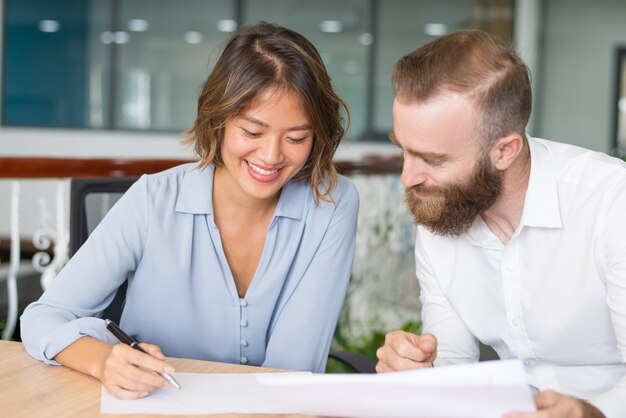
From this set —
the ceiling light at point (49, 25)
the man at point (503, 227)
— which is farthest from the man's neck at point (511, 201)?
the ceiling light at point (49, 25)

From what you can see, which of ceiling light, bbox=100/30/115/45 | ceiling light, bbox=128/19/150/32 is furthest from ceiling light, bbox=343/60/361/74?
ceiling light, bbox=100/30/115/45

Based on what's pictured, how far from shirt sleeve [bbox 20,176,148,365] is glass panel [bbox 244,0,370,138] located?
5.57 m

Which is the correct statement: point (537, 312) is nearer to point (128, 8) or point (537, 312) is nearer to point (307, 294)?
point (307, 294)

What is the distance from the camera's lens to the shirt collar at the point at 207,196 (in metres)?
1.59

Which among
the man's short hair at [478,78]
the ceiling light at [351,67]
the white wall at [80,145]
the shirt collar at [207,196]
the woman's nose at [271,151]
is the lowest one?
the white wall at [80,145]

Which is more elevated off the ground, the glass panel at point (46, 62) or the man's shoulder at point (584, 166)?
the man's shoulder at point (584, 166)

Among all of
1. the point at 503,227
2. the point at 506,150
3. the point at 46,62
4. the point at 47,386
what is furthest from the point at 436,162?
the point at 46,62

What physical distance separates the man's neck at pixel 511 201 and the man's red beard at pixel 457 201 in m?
0.03

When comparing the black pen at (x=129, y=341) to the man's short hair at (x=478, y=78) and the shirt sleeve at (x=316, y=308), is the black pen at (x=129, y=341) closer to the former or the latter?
the shirt sleeve at (x=316, y=308)

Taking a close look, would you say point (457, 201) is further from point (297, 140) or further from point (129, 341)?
point (129, 341)

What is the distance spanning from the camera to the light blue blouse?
4.98 ft

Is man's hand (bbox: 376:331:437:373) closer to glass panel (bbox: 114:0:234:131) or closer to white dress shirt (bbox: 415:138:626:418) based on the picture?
white dress shirt (bbox: 415:138:626:418)

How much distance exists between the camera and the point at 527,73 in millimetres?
1347

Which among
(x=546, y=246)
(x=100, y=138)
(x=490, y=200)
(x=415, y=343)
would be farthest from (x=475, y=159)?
(x=100, y=138)
